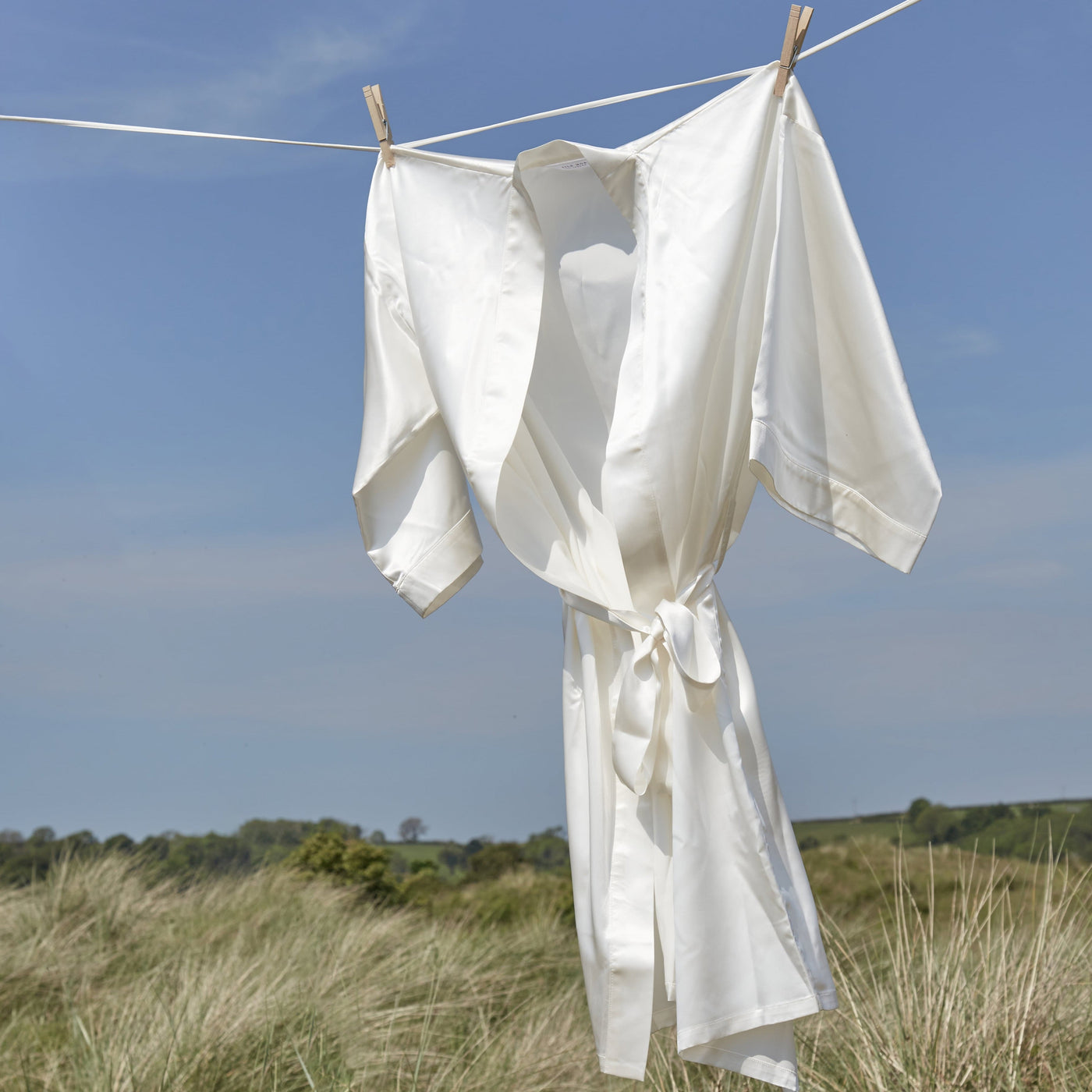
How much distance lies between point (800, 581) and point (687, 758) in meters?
5.20

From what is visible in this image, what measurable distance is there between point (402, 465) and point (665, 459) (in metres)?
0.58

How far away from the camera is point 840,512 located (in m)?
1.73

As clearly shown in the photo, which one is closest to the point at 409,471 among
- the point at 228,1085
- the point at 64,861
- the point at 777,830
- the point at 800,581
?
the point at 777,830

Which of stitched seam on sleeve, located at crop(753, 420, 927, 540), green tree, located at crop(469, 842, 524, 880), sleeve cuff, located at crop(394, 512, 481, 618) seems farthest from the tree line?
stitched seam on sleeve, located at crop(753, 420, 927, 540)

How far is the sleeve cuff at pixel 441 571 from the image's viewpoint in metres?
1.91

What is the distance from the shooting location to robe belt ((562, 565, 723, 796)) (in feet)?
5.26

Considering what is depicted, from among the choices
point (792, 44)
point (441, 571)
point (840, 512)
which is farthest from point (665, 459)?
point (792, 44)

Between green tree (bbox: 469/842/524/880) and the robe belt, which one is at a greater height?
the robe belt

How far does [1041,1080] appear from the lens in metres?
2.32

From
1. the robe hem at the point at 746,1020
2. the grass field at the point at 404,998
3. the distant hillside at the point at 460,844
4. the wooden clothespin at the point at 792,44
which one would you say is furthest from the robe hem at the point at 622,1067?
the distant hillside at the point at 460,844

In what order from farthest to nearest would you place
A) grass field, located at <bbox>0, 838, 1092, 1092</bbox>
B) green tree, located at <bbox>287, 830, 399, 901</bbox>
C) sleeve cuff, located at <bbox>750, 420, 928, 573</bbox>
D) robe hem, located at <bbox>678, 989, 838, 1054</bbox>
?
1. green tree, located at <bbox>287, 830, 399, 901</bbox>
2. grass field, located at <bbox>0, 838, 1092, 1092</bbox>
3. sleeve cuff, located at <bbox>750, 420, 928, 573</bbox>
4. robe hem, located at <bbox>678, 989, 838, 1054</bbox>

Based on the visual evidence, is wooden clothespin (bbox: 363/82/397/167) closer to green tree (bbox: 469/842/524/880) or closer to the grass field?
the grass field

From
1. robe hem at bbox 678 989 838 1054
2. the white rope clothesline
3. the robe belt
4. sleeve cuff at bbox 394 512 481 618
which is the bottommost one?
robe hem at bbox 678 989 838 1054

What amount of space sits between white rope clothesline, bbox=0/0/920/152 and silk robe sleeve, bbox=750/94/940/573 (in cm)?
13
